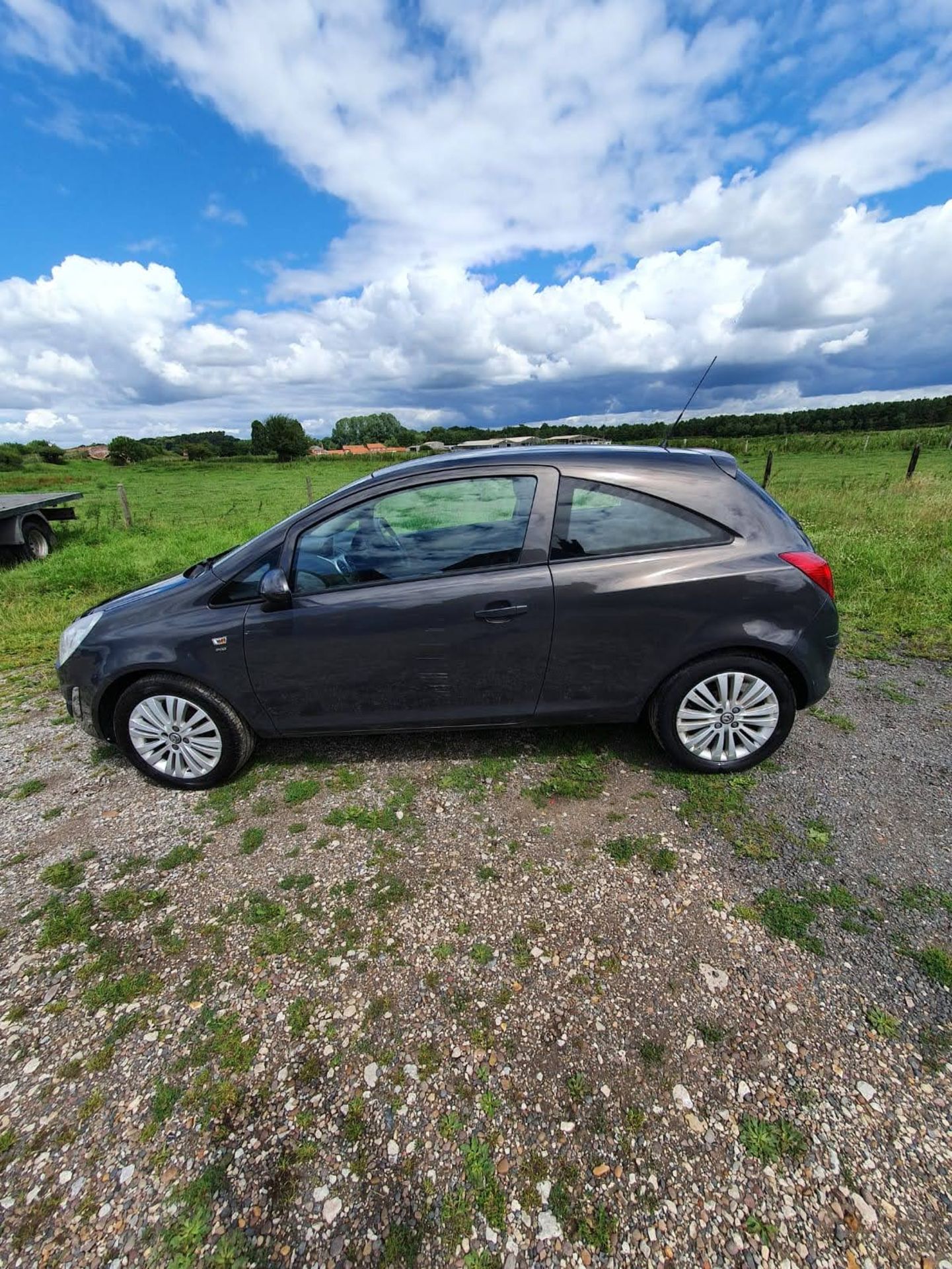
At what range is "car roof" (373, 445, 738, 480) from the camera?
9.52 feet

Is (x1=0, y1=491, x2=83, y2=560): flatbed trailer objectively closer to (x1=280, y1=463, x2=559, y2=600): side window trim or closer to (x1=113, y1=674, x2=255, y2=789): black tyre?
(x1=113, y1=674, x2=255, y2=789): black tyre

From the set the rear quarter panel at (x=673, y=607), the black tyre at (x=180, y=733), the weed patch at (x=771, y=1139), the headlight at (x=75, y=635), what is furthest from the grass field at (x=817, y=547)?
the weed patch at (x=771, y=1139)

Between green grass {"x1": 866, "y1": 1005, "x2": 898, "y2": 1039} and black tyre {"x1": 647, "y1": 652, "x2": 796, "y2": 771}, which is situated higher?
black tyre {"x1": 647, "y1": 652, "x2": 796, "y2": 771}

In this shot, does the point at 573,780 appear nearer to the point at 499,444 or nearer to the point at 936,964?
the point at 936,964

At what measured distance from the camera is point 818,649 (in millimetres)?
2932

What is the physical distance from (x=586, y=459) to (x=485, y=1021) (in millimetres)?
2543

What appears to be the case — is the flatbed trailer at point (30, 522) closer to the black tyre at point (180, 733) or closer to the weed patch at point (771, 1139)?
the black tyre at point (180, 733)

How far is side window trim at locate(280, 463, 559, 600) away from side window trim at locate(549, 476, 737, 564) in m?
0.03

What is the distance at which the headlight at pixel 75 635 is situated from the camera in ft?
10.2

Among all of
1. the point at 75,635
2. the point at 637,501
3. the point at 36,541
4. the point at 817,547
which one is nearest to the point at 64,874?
the point at 75,635

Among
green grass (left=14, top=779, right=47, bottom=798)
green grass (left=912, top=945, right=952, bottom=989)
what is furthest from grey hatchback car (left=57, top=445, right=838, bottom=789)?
green grass (left=912, top=945, right=952, bottom=989)

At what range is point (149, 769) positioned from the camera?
320 cm

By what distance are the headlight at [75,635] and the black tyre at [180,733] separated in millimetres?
406

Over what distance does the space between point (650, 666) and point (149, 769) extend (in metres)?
2.92
